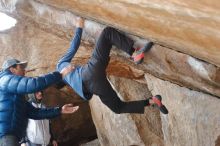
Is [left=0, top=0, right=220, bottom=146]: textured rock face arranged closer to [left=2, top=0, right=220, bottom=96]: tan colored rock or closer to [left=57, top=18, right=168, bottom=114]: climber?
[left=2, top=0, right=220, bottom=96]: tan colored rock

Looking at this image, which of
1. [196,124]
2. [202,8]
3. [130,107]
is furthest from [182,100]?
[202,8]

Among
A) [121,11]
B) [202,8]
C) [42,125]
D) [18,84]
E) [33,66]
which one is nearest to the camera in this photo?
[202,8]

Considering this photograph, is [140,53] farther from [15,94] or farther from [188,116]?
[188,116]

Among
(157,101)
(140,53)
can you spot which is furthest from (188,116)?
(140,53)

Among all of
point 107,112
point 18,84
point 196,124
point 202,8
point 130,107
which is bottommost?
point 107,112

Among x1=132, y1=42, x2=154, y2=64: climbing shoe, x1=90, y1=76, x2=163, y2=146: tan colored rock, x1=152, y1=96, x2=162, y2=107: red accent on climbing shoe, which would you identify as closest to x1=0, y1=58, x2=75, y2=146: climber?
x1=132, y1=42, x2=154, y2=64: climbing shoe

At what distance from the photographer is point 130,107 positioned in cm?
615

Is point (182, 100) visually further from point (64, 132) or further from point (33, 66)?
point (64, 132)

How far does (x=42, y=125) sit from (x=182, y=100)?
8.94ft

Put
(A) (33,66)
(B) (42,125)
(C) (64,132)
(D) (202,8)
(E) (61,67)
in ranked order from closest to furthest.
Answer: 1. (D) (202,8)
2. (E) (61,67)
3. (B) (42,125)
4. (A) (33,66)
5. (C) (64,132)

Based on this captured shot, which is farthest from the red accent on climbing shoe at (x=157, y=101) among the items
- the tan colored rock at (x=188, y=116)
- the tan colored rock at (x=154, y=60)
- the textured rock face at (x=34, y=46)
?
the textured rock face at (x=34, y=46)

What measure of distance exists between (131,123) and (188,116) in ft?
7.57

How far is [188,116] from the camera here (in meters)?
7.16

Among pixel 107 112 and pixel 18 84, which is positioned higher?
pixel 18 84
